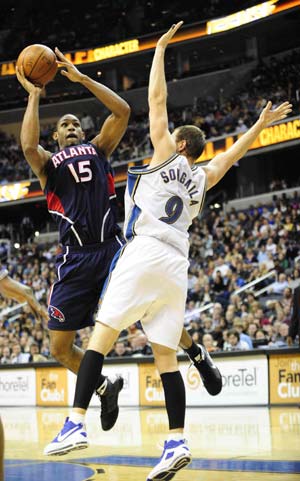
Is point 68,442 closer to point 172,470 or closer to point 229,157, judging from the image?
point 172,470

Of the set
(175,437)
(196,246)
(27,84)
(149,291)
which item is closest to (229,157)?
(149,291)

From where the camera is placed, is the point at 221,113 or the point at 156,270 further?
the point at 221,113

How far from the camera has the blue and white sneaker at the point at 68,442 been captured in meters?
4.81

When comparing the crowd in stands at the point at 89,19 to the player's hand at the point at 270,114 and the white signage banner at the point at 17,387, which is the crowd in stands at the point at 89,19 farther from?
the player's hand at the point at 270,114

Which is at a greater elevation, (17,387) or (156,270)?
(156,270)

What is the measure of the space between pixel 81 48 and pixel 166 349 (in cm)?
2984

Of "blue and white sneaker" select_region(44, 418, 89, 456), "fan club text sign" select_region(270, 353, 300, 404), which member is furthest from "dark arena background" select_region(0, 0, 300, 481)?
"blue and white sneaker" select_region(44, 418, 89, 456)

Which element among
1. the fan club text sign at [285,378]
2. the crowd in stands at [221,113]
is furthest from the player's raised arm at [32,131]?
the crowd in stands at [221,113]

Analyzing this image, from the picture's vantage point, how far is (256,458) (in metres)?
6.51

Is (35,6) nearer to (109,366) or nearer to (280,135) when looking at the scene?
(280,135)

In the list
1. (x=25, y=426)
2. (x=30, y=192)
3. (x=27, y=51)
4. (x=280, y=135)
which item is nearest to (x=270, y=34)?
(x=280, y=135)

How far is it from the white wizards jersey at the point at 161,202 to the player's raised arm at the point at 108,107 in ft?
3.18

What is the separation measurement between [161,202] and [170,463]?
1.73 meters

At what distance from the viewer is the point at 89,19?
36125mm
